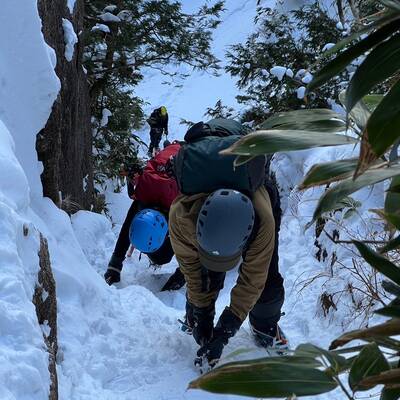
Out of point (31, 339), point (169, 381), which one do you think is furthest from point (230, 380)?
point (169, 381)

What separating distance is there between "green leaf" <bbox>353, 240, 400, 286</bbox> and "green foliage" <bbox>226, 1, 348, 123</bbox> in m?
7.24

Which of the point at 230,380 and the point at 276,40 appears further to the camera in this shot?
the point at 276,40

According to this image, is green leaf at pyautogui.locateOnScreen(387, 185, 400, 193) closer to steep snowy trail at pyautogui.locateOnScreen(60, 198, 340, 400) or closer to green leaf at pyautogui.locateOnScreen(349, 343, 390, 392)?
green leaf at pyautogui.locateOnScreen(349, 343, 390, 392)

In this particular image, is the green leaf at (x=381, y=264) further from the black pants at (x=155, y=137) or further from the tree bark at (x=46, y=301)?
the black pants at (x=155, y=137)

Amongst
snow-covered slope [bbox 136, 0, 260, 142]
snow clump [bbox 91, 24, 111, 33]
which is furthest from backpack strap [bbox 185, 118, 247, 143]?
snow-covered slope [bbox 136, 0, 260, 142]

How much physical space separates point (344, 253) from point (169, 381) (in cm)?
215

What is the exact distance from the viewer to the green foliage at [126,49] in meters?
8.92

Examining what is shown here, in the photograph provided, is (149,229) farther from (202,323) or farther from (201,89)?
(201,89)

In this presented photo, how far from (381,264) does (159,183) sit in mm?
3921

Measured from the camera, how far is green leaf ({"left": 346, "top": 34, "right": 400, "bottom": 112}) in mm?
672

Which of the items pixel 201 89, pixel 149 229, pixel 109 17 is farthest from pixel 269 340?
pixel 201 89

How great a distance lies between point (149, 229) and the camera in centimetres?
462

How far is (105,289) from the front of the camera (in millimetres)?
3967

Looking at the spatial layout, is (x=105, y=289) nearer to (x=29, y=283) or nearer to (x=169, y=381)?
(x=169, y=381)
